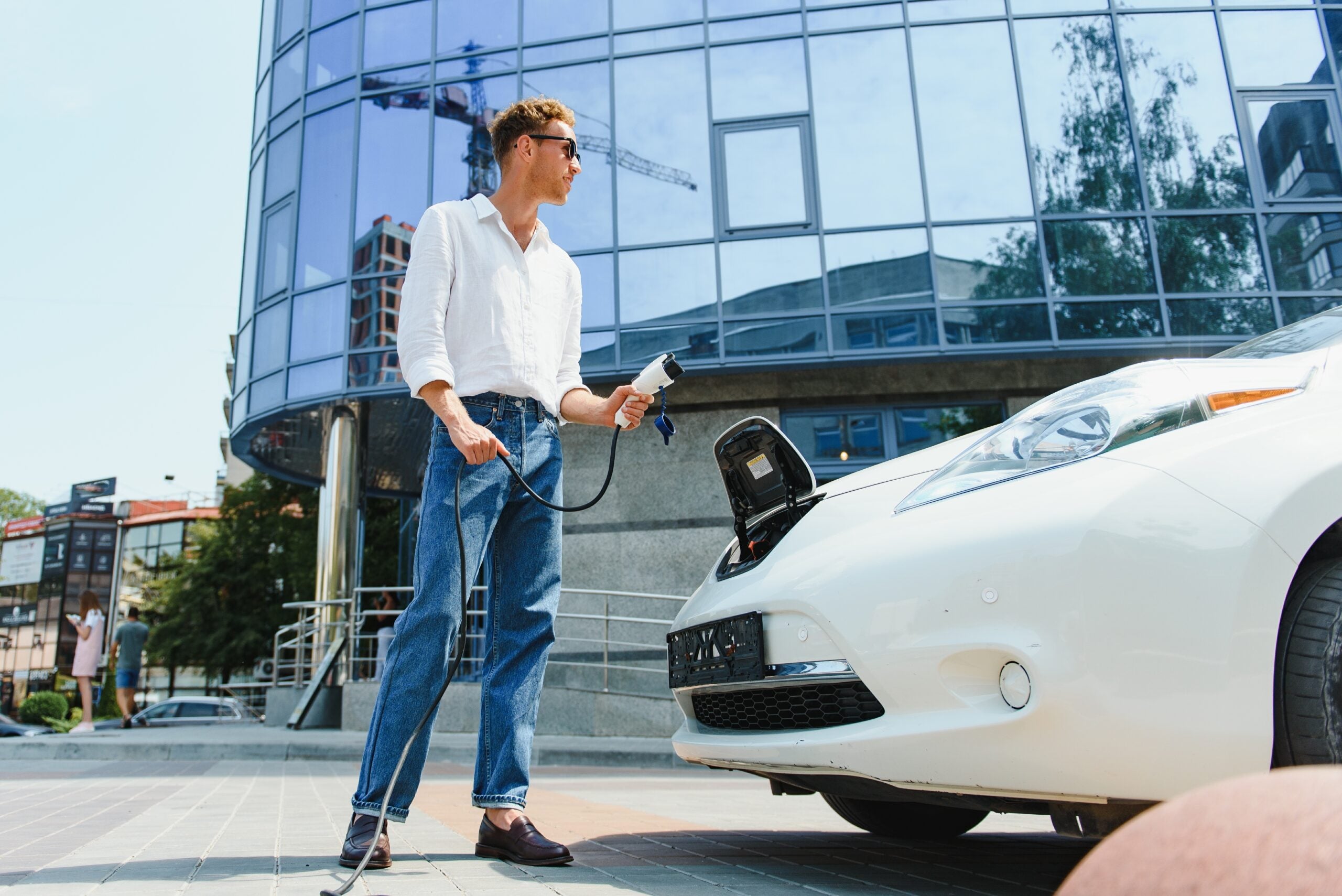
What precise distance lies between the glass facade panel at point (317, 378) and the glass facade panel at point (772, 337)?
16.5 ft

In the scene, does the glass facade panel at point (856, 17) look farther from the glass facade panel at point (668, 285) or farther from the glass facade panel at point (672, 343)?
the glass facade panel at point (672, 343)

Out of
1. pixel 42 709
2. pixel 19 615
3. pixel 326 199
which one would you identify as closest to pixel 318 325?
pixel 326 199

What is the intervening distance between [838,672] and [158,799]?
3685 millimetres

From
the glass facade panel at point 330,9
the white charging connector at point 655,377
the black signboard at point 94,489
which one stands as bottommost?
the white charging connector at point 655,377

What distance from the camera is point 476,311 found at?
288 centimetres

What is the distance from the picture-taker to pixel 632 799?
500cm

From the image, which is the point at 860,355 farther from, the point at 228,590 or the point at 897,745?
the point at 228,590

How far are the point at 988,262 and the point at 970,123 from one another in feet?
5.77

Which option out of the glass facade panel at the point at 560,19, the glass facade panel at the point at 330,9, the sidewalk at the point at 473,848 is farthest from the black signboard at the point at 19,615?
the sidewalk at the point at 473,848

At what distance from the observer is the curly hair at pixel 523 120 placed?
3010 millimetres

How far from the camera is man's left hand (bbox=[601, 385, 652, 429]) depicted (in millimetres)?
2818

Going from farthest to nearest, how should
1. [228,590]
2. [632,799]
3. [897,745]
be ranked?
Result: [228,590] → [632,799] → [897,745]

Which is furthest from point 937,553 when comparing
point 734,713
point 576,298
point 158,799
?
point 158,799

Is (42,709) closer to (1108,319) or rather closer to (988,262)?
(988,262)
